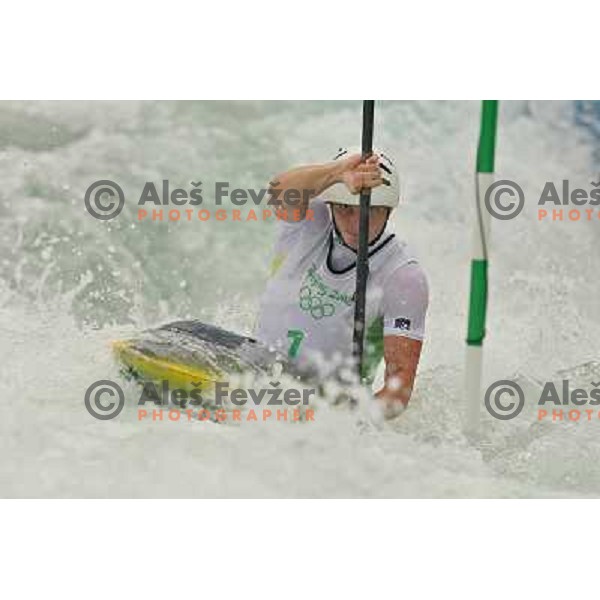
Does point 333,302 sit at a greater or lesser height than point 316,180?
lesser

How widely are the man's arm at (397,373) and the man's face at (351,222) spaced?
0.50 ft

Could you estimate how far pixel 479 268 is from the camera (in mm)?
2164

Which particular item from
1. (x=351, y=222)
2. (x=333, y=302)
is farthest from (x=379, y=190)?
(x=333, y=302)

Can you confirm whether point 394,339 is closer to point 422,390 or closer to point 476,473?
point 422,390

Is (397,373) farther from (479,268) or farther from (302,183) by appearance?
(302,183)

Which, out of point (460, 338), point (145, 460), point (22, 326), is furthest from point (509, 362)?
point (22, 326)

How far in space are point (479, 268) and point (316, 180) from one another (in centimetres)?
28

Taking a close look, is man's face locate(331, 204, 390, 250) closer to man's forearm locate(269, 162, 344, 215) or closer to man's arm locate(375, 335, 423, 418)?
man's forearm locate(269, 162, 344, 215)

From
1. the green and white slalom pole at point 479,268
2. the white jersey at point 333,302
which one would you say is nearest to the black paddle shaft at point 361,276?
the white jersey at point 333,302

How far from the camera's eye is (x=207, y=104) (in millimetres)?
2213

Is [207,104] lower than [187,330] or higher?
higher

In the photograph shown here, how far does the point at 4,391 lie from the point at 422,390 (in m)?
0.62

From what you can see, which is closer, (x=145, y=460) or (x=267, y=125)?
(x=145, y=460)

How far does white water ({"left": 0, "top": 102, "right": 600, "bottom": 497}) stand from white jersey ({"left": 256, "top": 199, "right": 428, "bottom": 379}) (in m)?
0.03
